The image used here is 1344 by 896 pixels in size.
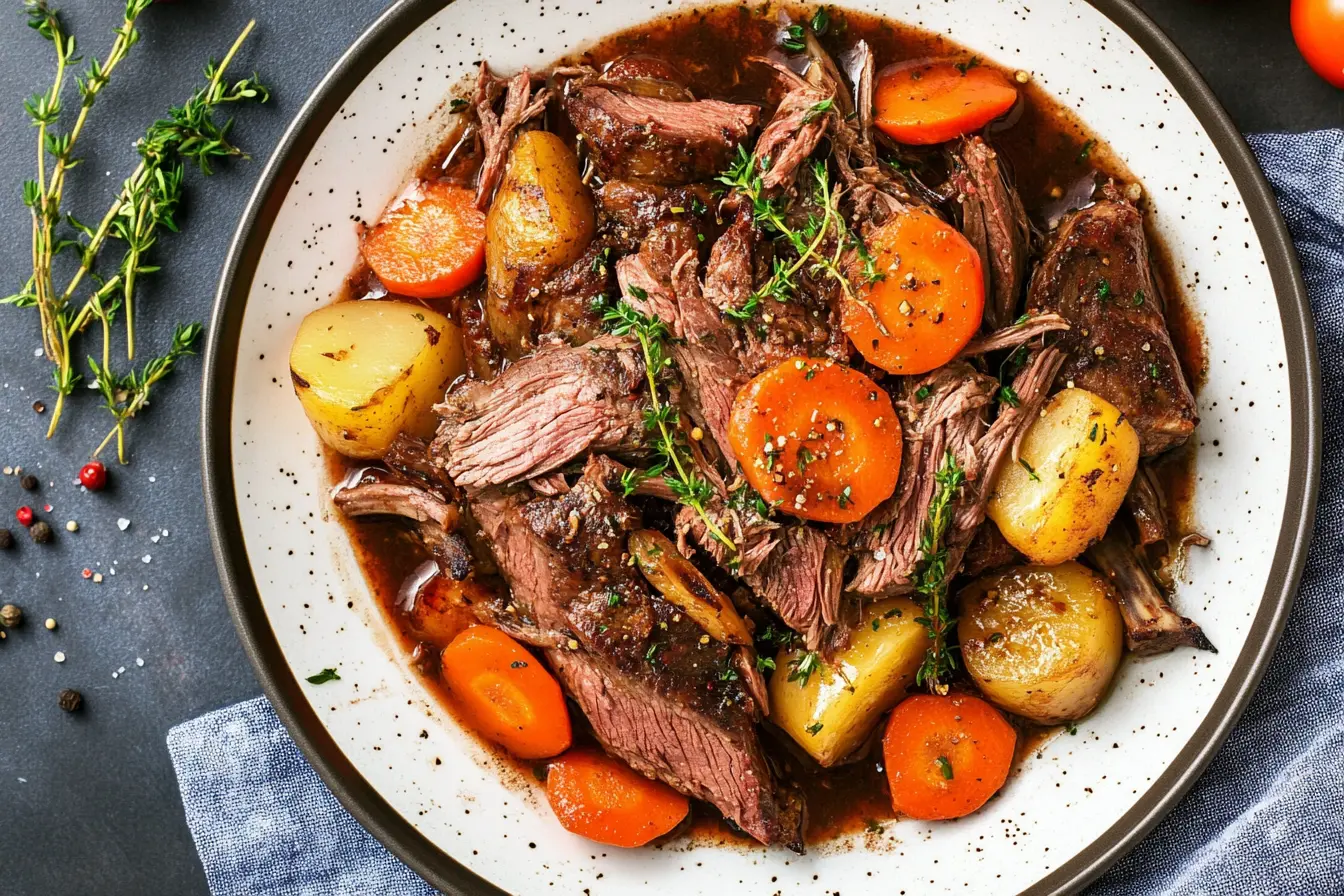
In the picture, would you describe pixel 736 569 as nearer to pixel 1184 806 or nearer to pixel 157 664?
pixel 1184 806

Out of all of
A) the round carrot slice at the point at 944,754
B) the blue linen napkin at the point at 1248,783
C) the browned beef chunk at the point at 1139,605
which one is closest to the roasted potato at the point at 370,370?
the blue linen napkin at the point at 1248,783

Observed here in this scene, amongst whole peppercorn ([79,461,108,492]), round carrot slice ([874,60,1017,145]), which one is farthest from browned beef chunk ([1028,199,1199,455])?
whole peppercorn ([79,461,108,492])

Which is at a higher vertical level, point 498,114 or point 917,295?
point 498,114

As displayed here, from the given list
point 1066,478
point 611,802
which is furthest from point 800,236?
point 611,802

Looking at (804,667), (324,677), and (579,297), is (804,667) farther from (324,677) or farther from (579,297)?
(324,677)

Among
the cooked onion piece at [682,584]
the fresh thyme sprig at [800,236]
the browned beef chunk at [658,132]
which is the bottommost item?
the cooked onion piece at [682,584]

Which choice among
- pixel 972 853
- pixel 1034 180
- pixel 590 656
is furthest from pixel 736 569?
pixel 1034 180

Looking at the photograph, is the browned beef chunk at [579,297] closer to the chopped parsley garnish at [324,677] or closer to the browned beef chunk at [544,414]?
the browned beef chunk at [544,414]

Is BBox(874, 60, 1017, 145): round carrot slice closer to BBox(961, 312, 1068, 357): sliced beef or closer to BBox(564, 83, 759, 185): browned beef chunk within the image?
BBox(564, 83, 759, 185): browned beef chunk
